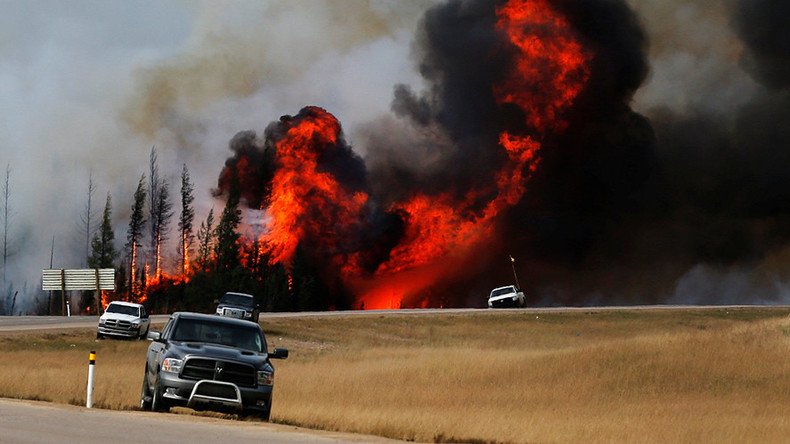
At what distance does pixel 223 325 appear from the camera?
2300cm

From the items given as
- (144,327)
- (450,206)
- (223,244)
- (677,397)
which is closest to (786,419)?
(677,397)

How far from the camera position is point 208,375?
21.4m

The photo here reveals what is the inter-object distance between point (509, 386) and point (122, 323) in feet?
68.8

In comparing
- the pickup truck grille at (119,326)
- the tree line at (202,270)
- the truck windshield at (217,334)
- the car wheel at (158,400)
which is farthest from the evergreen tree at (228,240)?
the car wheel at (158,400)

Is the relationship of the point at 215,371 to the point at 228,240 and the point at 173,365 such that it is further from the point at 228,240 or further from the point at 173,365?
the point at 228,240

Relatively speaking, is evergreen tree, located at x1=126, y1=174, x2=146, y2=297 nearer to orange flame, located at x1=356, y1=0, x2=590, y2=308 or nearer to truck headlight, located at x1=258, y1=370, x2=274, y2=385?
orange flame, located at x1=356, y1=0, x2=590, y2=308

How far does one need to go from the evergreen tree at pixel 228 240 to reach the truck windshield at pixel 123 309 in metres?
58.5

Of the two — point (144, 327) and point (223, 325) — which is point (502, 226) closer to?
point (144, 327)

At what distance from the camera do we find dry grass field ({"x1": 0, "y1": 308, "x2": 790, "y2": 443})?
24.6 metres

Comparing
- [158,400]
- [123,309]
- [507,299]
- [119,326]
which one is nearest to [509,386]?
[158,400]

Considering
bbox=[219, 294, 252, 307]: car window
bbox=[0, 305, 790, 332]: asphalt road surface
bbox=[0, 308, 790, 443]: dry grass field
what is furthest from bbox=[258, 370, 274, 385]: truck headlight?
bbox=[219, 294, 252, 307]: car window

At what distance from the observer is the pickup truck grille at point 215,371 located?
21391mm

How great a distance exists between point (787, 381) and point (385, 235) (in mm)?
71539

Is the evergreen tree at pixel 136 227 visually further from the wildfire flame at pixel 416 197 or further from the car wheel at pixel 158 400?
the car wheel at pixel 158 400
